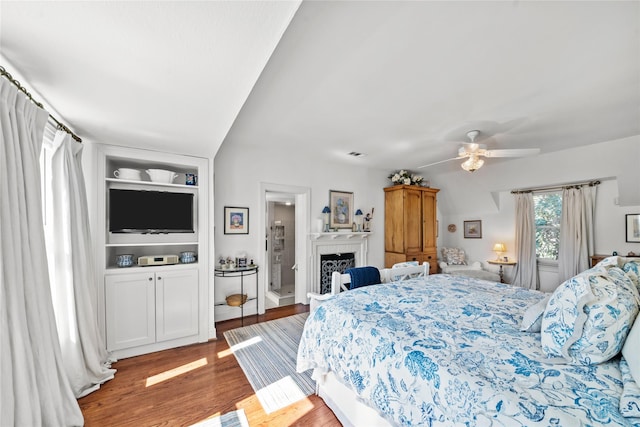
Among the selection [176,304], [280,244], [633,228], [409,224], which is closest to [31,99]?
[176,304]

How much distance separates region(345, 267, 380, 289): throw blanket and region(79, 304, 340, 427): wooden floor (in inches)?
41.5

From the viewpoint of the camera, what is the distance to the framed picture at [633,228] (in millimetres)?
3613

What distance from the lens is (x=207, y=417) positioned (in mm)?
1820

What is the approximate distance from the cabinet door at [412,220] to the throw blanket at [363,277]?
2.39 metres

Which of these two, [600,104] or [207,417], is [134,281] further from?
[600,104]

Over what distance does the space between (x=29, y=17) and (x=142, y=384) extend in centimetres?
258

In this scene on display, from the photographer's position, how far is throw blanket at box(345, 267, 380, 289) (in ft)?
8.66

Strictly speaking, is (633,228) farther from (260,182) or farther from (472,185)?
(260,182)

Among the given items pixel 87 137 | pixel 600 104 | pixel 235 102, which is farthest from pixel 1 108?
pixel 600 104

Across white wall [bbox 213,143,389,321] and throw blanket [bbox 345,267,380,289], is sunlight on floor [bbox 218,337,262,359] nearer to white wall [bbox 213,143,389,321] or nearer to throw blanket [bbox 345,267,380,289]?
white wall [bbox 213,143,389,321]

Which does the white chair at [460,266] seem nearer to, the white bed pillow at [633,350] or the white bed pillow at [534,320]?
the white bed pillow at [534,320]

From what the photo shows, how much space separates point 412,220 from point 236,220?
3346mm

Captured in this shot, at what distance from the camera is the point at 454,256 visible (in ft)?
18.8

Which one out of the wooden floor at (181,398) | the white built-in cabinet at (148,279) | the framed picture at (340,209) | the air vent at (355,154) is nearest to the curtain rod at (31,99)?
the white built-in cabinet at (148,279)
